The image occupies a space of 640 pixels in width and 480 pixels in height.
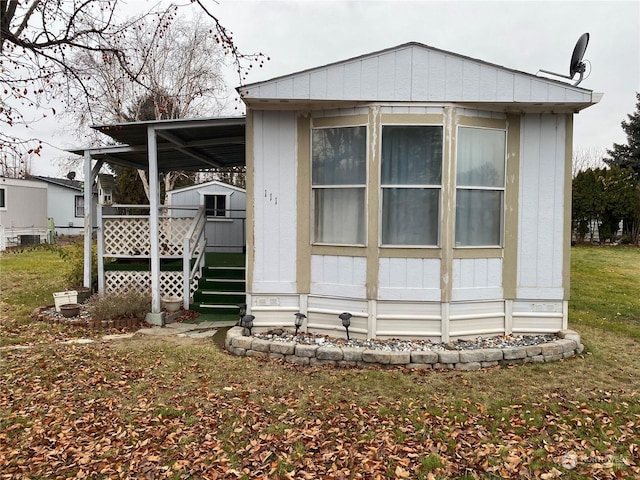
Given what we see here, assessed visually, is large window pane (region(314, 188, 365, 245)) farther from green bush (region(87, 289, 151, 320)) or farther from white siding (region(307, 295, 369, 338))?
green bush (region(87, 289, 151, 320))

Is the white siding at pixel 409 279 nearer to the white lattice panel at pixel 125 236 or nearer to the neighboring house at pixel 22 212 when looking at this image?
the white lattice panel at pixel 125 236

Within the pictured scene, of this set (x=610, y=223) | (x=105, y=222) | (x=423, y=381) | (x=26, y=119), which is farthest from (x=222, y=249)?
(x=610, y=223)

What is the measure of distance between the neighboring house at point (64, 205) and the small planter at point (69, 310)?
2022 cm

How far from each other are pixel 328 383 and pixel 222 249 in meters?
7.53

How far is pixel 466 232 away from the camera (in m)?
5.25

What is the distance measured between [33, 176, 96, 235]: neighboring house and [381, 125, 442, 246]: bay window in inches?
973

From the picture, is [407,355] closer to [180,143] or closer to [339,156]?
[339,156]

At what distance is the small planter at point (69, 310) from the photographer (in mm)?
6934

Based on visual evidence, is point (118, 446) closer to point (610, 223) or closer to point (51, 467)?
point (51, 467)

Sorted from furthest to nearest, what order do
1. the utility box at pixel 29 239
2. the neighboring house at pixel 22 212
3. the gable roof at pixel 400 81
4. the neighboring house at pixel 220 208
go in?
the utility box at pixel 29 239 < the neighboring house at pixel 22 212 < the neighboring house at pixel 220 208 < the gable roof at pixel 400 81

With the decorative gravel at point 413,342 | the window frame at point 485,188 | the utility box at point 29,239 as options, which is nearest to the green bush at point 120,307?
the decorative gravel at point 413,342

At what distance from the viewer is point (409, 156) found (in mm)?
5195

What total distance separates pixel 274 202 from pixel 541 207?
3.54m

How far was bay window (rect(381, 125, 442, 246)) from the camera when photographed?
5.17 meters
